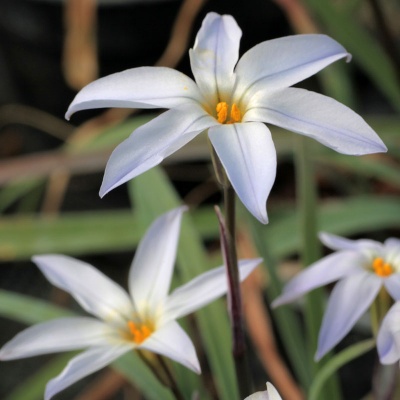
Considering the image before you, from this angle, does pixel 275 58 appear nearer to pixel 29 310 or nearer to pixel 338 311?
pixel 338 311

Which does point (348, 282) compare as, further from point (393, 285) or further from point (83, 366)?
point (83, 366)

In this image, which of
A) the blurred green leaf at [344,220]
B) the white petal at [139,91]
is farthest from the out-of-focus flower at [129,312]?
the blurred green leaf at [344,220]

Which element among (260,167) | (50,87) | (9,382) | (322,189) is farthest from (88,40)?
(260,167)

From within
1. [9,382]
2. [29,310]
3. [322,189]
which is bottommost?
[9,382]

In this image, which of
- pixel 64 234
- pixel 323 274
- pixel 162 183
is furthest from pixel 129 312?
pixel 64 234

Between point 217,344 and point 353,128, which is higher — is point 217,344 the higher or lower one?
the lower one

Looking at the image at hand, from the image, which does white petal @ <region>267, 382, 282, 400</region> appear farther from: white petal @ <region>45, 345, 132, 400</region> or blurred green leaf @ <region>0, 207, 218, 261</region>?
blurred green leaf @ <region>0, 207, 218, 261</region>
